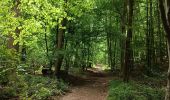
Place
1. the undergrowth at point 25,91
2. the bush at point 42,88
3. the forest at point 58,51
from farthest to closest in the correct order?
the bush at point 42,88 → the undergrowth at point 25,91 → the forest at point 58,51

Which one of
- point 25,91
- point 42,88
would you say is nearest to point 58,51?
point 42,88

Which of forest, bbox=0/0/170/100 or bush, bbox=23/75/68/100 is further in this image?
bush, bbox=23/75/68/100

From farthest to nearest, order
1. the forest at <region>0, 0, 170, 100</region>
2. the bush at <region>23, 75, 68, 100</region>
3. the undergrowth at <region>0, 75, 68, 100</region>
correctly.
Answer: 1. the bush at <region>23, 75, 68, 100</region>
2. the undergrowth at <region>0, 75, 68, 100</region>
3. the forest at <region>0, 0, 170, 100</region>

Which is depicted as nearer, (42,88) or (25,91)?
(25,91)

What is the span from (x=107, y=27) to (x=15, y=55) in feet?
46.8

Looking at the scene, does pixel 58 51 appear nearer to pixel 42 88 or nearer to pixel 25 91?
pixel 42 88

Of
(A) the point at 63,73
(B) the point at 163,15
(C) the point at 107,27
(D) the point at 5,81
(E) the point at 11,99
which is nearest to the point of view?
(B) the point at 163,15

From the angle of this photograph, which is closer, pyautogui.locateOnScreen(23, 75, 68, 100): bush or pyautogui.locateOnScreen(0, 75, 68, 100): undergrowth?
pyautogui.locateOnScreen(0, 75, 68, 100): undergrowth

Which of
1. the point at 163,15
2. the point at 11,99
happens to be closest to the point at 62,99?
the point at 11,99

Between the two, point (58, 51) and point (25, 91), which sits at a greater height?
point (58, 51)

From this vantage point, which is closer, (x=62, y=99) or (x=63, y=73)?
(x=62, y=99)

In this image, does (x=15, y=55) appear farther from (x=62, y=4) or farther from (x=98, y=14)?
(x=98, y=14)

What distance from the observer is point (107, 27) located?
87.1 ft

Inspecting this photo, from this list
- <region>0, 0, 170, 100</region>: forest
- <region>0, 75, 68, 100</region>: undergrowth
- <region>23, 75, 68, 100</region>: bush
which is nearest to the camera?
<region>0, 0, 170, 100</region>: forest
